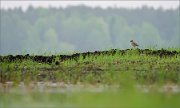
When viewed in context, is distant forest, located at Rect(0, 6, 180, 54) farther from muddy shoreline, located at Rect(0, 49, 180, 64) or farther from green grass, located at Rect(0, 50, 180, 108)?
green grass, located at Rect(0, 50, 180, 108)

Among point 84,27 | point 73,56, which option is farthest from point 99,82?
point 84,27

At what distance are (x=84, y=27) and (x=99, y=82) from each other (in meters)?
143

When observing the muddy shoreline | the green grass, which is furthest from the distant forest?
the green grass

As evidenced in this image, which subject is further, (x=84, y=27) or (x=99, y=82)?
(x=84, y=27)

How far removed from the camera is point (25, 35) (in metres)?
147

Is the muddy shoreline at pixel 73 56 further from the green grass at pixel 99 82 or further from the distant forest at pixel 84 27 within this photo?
the distant forest at pixel 84 27

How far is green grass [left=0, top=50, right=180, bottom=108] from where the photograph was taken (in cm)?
964

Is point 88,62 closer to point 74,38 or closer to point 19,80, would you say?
point 19,80

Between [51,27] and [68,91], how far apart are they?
487 ft

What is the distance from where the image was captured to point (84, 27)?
513 ft

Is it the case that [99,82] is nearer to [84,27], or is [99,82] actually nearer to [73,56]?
[73,56]

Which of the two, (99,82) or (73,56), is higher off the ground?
(73,56)

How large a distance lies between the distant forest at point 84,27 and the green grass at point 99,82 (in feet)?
360

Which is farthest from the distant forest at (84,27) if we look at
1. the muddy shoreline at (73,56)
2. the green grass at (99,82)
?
the green grass at (99,82)
